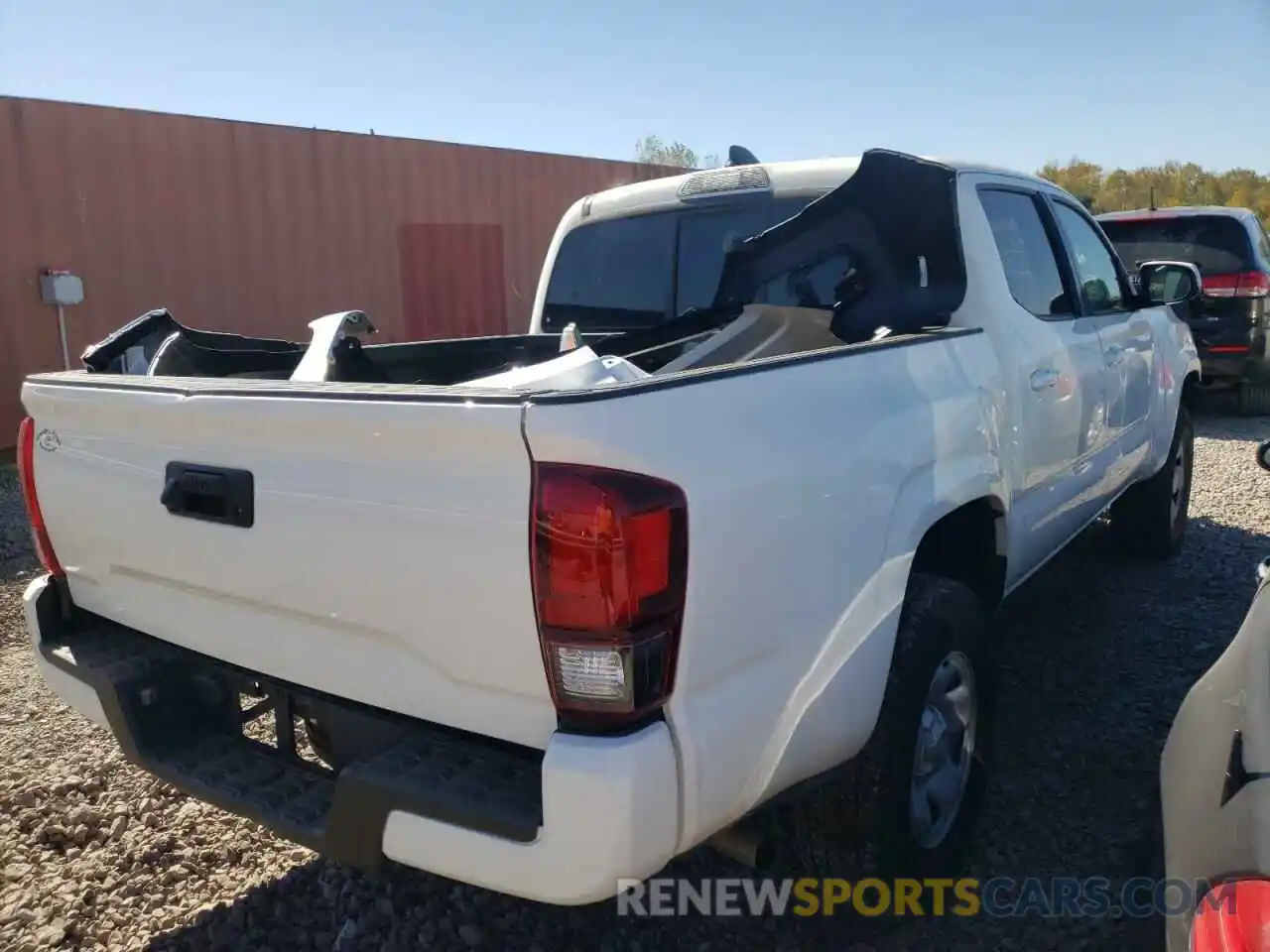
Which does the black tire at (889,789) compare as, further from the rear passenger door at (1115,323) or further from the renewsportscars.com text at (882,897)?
the rear passenger door at (1115,323)

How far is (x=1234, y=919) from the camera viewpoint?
54.2 inches

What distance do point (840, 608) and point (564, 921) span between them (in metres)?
1.18

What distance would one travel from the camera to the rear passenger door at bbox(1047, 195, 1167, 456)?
4.04 m

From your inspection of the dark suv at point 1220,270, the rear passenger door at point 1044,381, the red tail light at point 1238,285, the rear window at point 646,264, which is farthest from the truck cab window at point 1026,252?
the red tail light at point 1238,285

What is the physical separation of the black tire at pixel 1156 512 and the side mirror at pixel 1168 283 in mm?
591

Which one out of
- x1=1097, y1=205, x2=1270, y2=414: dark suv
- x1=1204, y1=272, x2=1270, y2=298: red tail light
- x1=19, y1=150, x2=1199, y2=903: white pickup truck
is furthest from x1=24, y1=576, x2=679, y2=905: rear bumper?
x1=1204, y1=272, x2=1270, y2=298: red tail light

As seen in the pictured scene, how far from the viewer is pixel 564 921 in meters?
2.63

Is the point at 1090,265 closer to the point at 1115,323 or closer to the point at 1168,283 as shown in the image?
the point at 1115,323

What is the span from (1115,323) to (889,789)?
2703 millimetres

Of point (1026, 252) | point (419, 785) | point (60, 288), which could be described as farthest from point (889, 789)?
point (60, 288)

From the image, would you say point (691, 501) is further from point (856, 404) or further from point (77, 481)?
point (77, 481)

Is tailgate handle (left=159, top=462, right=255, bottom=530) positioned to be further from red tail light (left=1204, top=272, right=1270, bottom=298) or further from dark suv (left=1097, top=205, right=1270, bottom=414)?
red tail light (left=1204, top=272, right=1270, bottom=298)

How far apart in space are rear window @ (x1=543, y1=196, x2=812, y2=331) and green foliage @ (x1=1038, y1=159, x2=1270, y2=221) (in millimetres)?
29424

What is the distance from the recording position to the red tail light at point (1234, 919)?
4.36 ft
